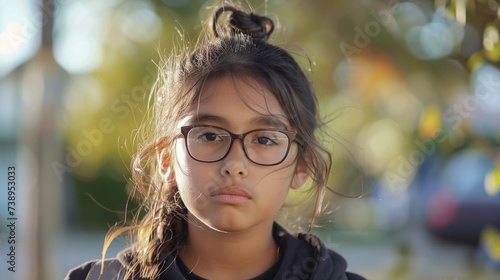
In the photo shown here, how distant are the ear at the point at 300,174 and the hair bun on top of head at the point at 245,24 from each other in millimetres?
581

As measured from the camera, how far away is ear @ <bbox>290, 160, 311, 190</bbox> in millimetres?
2215

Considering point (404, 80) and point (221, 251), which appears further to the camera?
point (404, 80)

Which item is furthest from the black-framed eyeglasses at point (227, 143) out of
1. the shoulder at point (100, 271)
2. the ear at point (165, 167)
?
the shoulder at point (100, 271)

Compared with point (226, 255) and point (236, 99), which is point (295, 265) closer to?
point (226, 255)

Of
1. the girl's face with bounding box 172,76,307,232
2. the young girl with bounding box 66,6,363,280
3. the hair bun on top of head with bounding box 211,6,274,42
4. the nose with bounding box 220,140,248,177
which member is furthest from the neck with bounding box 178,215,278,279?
the hair bun on top of head with bounding box 211,6,274,42

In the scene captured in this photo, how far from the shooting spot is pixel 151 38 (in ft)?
14.8

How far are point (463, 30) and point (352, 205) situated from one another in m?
3.70

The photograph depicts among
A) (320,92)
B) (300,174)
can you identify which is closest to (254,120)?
(300,174)

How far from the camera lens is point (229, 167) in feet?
6.30

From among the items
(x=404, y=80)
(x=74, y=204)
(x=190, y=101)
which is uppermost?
(x=190, y=101)

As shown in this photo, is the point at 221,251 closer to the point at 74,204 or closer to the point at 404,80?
the point at 404,80

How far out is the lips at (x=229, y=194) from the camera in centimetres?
192

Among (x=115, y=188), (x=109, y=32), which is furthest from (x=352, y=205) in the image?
(x=115, y=188)

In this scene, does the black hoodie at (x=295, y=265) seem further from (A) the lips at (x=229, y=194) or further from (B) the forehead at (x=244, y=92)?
(B) the forehead at (x=244, y=92)
